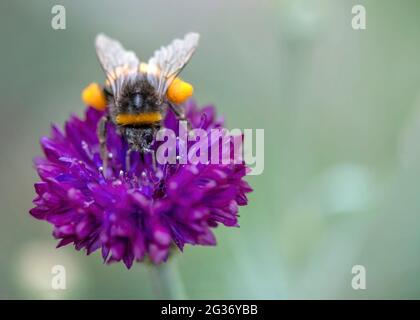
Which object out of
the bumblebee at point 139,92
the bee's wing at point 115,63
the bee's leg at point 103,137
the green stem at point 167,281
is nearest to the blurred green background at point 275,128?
the green stem at point 167,281

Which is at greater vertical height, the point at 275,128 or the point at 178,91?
the point at 178,91

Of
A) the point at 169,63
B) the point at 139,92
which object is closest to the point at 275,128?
the point at 169,63

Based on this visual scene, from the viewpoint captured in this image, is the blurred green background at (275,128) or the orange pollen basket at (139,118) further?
the blurred green background at (275,128)

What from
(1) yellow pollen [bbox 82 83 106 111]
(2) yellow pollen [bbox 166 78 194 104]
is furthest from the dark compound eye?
(1) yellow pollen [bbox 82 83 106 111]

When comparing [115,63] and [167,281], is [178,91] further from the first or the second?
[167,281]

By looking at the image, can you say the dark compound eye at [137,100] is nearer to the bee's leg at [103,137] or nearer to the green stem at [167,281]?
the bee's leg at [103,137]

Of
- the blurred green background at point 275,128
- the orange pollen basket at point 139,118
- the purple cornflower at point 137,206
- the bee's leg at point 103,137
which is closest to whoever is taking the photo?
the purple cornflower at point 137,206
